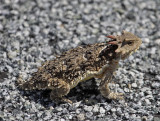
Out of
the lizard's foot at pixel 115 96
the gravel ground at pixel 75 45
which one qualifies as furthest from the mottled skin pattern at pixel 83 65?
the gravel ground at pixel 75 45

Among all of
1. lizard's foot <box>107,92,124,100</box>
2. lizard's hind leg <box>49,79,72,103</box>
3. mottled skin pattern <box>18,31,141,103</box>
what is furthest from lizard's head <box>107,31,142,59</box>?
lizard's hind leg <box>49,79,72,103</box>

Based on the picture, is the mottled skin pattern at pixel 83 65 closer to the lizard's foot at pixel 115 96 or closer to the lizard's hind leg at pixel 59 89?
the lizard's hind leg at pixel 59 89

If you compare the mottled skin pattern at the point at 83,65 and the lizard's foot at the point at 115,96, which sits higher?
the mottled skin pattern at the point at 83,65

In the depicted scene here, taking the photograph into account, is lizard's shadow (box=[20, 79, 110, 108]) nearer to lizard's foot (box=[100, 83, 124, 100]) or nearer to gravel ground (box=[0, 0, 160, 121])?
gravel ground (box=[0, 0, 160, 121])

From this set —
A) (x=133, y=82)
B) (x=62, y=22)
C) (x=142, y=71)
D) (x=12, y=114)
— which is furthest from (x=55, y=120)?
(x=62, y=22)

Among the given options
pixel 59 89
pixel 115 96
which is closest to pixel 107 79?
pixel 115 96

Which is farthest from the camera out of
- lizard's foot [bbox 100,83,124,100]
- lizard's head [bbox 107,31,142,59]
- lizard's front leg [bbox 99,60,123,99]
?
lizard's foot [bbox 100,83,124,100]

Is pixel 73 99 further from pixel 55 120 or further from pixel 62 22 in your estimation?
pixel 62 22

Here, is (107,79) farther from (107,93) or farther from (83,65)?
(83,65)
